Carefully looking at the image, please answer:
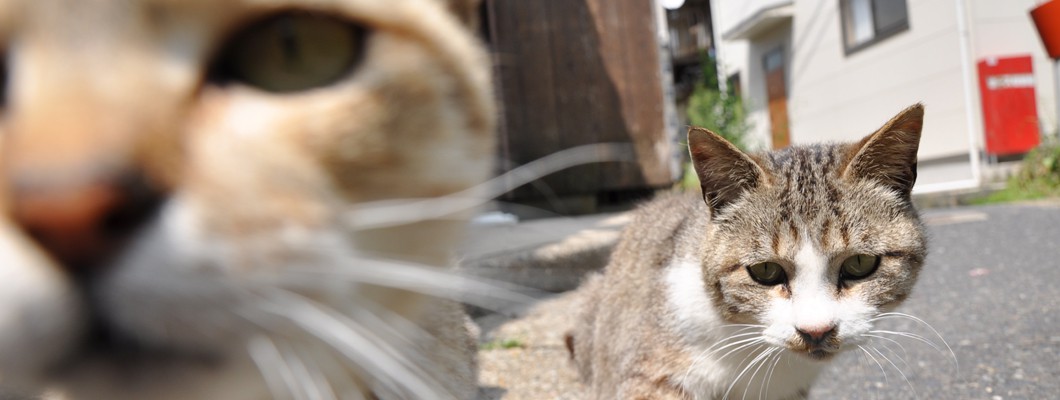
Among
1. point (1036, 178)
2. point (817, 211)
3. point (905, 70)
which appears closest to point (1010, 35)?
point (905, 70)

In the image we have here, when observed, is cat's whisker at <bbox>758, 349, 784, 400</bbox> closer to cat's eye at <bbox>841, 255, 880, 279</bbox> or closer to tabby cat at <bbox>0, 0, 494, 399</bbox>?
cat's eye at <bbox>841, 255, 880, 279</bbox>

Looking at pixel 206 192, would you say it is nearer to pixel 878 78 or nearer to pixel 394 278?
pixel 394 278

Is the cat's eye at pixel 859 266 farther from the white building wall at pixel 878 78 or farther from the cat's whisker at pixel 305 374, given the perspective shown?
the white building wall at pixel 878 78

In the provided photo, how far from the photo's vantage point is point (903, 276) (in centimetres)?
172

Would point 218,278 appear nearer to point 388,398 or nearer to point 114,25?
point 114,25

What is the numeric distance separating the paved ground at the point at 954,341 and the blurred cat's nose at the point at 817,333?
0.22 metres

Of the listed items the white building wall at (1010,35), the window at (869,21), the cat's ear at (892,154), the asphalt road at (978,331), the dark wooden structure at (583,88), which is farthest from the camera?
the window at (869,21)

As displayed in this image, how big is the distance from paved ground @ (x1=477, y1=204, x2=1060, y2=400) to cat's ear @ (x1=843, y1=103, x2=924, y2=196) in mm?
439

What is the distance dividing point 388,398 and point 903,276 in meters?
1.37

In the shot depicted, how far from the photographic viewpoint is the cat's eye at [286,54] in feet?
2.11

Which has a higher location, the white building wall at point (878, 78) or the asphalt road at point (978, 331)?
the white building wall at point (878, 78)

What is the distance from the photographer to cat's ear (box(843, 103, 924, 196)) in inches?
62.4

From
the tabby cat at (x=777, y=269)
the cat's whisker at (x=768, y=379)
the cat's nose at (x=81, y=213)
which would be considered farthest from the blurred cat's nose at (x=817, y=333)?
the cat's nose at (x=81, y=213)

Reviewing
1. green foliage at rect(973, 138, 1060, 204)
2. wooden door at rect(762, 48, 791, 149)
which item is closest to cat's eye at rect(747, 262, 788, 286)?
green foliage at rect(973, 138, 1060, 204)
